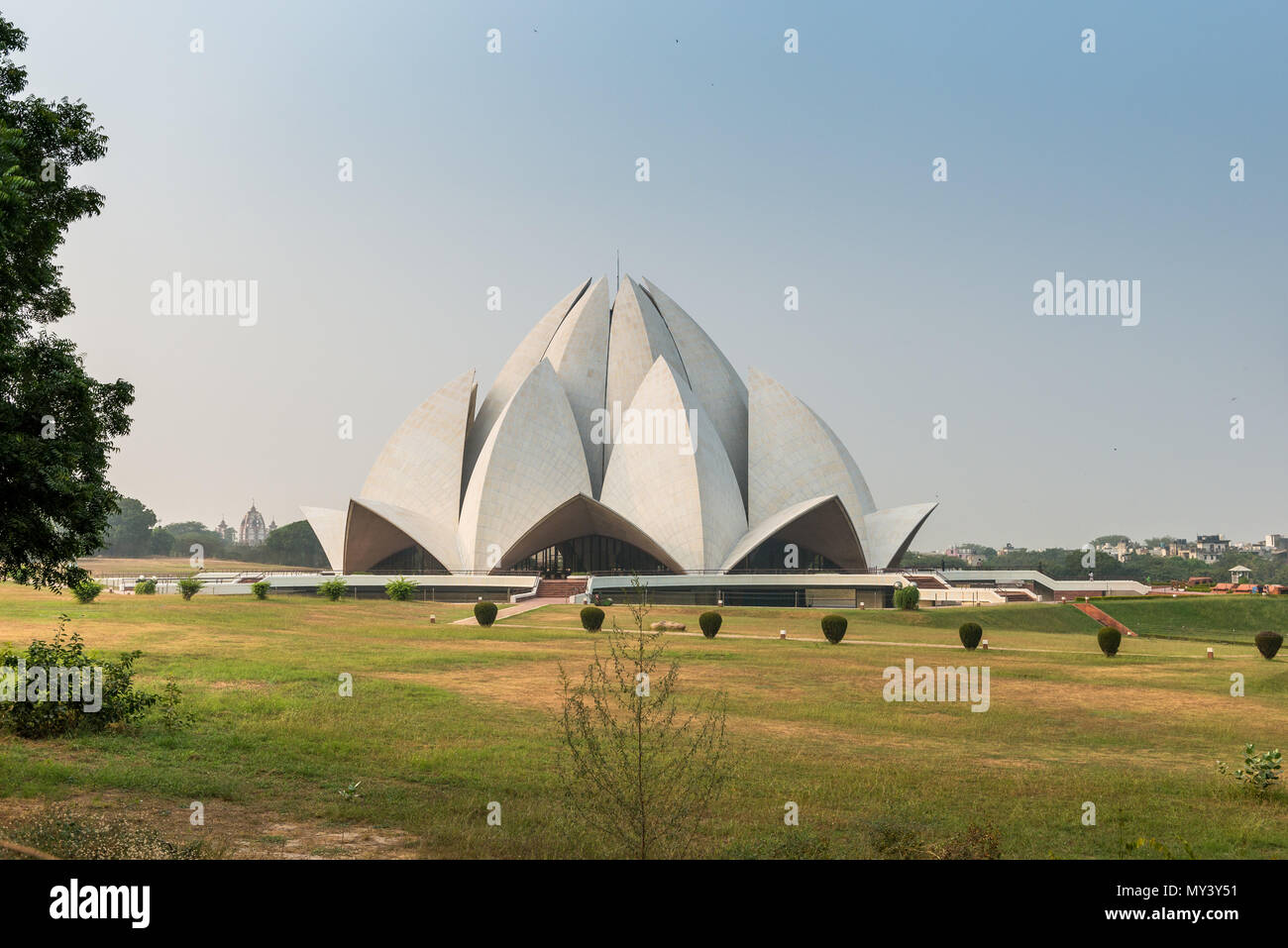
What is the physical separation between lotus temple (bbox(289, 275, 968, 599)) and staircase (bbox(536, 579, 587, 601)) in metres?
2.62

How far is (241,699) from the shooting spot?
479 inches

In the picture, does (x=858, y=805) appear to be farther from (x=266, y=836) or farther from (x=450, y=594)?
(x=450, y=594)

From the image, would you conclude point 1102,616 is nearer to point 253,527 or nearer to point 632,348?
point 632,348

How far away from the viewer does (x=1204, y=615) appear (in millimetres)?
35000

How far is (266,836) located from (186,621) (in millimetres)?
19060

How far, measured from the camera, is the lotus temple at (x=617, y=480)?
47875 millimetres

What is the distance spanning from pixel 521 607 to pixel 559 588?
7.60 meters

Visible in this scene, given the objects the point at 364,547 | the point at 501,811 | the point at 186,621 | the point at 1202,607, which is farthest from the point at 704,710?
the point at 364,547

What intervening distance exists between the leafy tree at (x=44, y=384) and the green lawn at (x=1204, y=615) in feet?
109

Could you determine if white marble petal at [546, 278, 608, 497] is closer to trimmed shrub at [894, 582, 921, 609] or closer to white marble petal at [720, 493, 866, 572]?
white marble petal at [720, 493, 866, 572]

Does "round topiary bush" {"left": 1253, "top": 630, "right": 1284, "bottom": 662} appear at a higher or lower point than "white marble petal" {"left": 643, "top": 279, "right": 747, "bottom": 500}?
lower

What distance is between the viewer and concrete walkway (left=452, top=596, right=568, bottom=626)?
1087 inches
